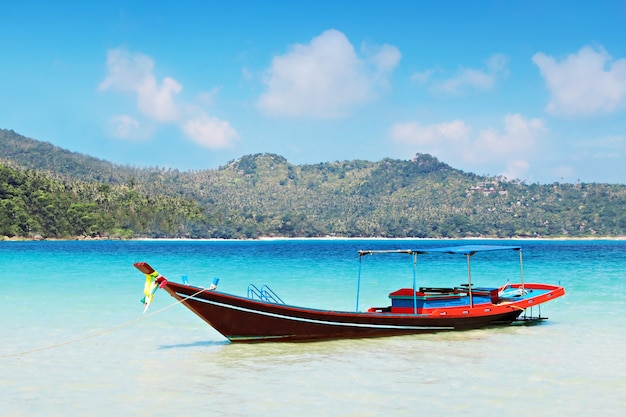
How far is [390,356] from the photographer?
14984 millimetres

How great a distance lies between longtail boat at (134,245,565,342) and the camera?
605 inches

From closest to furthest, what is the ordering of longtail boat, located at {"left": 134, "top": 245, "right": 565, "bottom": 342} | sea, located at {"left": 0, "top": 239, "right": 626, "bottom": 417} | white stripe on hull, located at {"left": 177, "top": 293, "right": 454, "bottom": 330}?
sea, located at {"left": 0, "top": 239, "right": 626, "bottom": 417} < longtail boat, located at {"left": 134, "top": 245, "right": 565, "bottom": 342} < white stripe on hull, located at {"left": 177, "top": 293, "right": 454, "bottom": 330}

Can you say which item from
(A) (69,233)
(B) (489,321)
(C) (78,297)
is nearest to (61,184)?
(A) (69,233)

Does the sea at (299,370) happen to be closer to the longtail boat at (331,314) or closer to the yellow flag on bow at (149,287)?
the longtail boat at (331,314)

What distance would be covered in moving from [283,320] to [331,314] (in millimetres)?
1201

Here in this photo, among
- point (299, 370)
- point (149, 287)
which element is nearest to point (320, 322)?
point (299, 370)

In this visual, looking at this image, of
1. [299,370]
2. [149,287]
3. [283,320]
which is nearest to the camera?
[299,370]

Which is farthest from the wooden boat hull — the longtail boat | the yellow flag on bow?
the yellow flag on bow

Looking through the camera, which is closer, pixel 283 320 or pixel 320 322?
pixel 283 320

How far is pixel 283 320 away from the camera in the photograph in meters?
16.0

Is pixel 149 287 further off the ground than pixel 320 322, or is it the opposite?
pixel 149 287

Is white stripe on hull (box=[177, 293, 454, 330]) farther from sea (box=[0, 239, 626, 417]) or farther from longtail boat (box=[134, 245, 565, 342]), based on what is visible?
sea (box=[0, 239, 626, 417])

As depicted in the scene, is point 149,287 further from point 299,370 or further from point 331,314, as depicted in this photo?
point 331,314

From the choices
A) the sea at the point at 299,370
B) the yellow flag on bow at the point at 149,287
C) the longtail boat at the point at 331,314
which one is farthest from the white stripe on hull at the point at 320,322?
the yellow flag on bow at the point at 149,287
